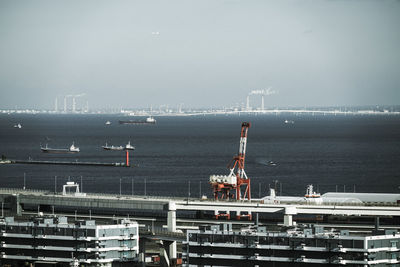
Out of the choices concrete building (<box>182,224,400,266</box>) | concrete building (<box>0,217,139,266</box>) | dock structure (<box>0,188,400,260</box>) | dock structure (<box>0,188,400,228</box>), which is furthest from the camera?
dock structure (<box>0,188,400,228</box>)

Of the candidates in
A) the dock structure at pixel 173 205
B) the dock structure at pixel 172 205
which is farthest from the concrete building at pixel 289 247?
the dock structure at pixel 173 205

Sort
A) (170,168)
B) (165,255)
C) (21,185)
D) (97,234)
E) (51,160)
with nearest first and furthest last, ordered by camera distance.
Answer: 1. (97,234)
2. (165,255)
3. (21,185)
4. (170,168)
5. (51,160)

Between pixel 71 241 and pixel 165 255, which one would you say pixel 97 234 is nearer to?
pixel 71 241


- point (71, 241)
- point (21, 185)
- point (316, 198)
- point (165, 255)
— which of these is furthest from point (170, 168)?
point (71, 241)

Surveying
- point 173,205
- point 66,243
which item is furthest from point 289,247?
point 173,205

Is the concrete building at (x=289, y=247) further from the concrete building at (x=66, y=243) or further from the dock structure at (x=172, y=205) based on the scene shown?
the dock structure at (x=172, y=205)

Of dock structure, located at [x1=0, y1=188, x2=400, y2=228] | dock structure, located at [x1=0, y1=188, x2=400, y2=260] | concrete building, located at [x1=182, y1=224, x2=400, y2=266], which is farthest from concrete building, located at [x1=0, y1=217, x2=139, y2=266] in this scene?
dock structure, located at [x1=0, y1=188, x2=400, y2=228]

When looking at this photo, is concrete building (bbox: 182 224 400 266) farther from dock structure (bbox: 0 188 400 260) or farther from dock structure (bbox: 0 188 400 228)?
dock structure (bbox: 0 188 400 228)
